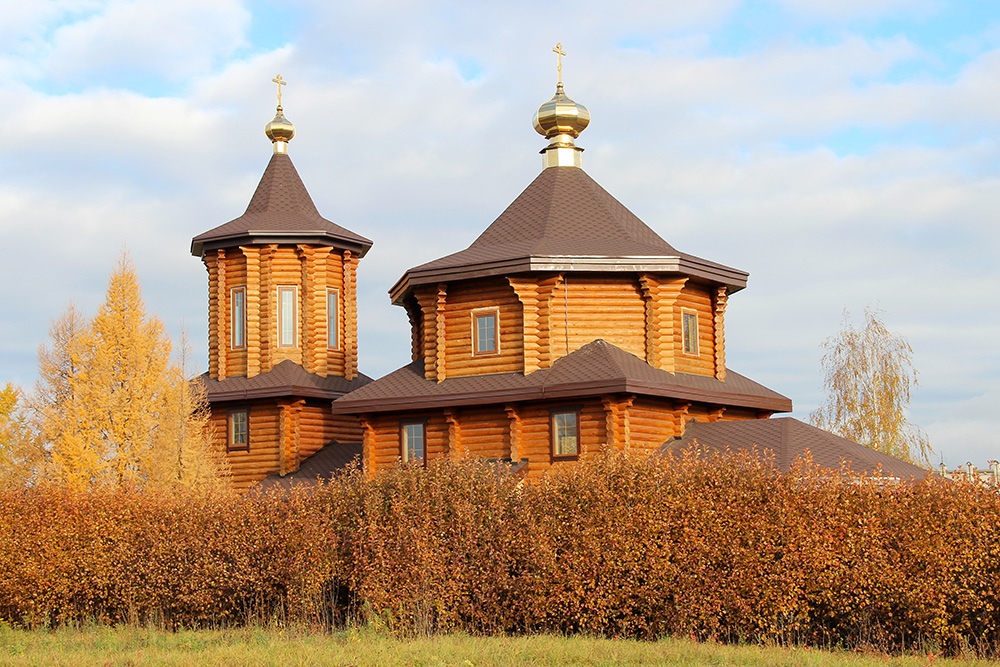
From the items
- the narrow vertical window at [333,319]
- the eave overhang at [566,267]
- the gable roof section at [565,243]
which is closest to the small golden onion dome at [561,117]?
the gable roof section at [565,243]

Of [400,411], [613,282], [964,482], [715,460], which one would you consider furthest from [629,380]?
[964,482]

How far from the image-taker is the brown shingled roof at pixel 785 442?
2159 centimetres

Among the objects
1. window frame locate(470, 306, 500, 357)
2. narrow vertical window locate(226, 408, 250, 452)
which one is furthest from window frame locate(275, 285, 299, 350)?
window frame locate(470, 306, 500, 357)

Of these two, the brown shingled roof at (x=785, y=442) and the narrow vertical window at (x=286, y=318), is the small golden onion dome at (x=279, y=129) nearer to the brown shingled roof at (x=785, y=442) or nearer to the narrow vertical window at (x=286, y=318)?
the narrow vertical window at (x=286, y=318)

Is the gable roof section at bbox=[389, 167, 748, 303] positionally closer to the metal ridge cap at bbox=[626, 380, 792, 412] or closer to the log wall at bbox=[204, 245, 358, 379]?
the metal ridge cap at bbox=[626, 380, 792, 412]

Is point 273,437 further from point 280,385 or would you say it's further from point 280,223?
point 280,223

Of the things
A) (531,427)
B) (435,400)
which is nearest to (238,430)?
(435,400)

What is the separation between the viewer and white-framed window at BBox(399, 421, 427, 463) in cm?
2458

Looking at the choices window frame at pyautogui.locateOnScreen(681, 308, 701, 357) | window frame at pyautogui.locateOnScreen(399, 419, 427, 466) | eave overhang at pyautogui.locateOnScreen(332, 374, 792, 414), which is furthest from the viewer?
window frame at pyautogui.locateOnScreen(681, 308, 701, 357)

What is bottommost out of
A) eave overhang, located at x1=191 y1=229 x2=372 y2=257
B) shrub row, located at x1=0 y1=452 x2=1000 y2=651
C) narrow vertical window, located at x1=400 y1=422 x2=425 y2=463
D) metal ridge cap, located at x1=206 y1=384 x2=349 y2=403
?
shrub row, located at x1=0 y1=452 x2=1000 y2=651

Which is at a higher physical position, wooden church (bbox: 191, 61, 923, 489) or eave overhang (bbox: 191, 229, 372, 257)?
eave overhang (bbox: 191, 229, 372, 257)

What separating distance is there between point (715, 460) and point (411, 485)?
414 centimetres

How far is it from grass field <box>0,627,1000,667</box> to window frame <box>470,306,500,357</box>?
10876 millimetres

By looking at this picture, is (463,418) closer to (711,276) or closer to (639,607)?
(711,276)
